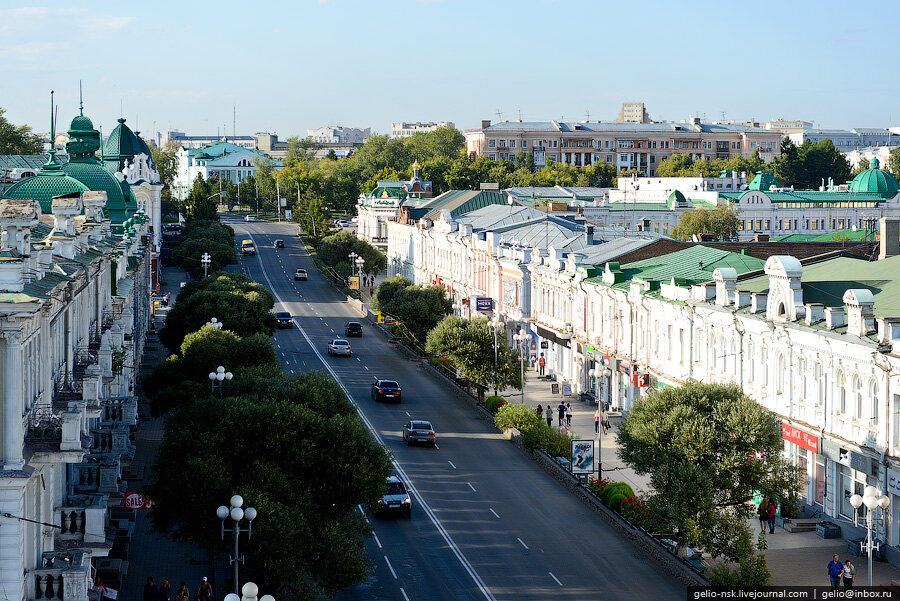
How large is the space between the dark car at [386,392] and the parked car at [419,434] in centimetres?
982

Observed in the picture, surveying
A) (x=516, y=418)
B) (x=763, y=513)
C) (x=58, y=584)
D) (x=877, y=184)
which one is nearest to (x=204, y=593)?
(x=58, y=584)

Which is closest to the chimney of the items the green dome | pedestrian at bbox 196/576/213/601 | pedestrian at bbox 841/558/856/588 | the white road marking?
pedestrian at bbox 841/558/856/588

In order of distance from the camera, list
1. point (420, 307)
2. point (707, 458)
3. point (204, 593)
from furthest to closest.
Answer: point (420, 307), point (707, 458), point (204, 593)

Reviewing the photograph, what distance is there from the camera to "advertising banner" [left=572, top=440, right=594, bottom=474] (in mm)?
46062

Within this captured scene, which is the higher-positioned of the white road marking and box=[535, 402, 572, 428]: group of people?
box=[535, 402, 572, 428]: group of people

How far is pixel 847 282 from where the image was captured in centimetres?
4922

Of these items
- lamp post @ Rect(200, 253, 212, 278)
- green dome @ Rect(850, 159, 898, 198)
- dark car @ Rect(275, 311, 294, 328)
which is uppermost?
green dome @ Rect(850, 159, 898, 198)

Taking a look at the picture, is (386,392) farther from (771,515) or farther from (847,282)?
(771,515)

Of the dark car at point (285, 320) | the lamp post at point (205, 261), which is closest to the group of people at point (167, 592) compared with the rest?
A: the dark car at point (285, 320)

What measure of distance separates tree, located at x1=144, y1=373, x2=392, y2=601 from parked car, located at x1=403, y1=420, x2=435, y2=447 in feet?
66.1

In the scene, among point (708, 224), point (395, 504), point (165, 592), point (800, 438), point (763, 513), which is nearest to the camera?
point (165, 592)

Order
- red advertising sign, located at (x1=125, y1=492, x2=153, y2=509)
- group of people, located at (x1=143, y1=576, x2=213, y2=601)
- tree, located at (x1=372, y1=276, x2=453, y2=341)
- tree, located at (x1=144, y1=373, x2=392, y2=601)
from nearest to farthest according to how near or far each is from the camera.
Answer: tree, located at (x1=144, y1=373, x2=392, y2=601) < group of people, located at (x1=143, y1=576, x2=213, y2=601) < red advertising sign, located at (x1=125, y1=492, x2=153, y2=509) < tree, located at (x1=372, y1=276, x2=453, y2=341)

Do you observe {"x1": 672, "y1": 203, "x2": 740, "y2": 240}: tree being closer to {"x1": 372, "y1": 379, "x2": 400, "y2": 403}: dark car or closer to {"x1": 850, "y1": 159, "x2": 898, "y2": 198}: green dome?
{"x1": 850, "y1": 159, "x2": 898, "y2": 198}: green dome

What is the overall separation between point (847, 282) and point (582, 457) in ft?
42.5
